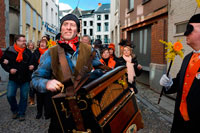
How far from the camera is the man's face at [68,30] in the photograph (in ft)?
7.22

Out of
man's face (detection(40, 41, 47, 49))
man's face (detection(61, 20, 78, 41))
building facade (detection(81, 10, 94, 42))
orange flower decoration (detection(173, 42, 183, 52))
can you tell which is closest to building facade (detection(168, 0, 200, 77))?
orange flower decoration (detection(173, 42, 183, 52))

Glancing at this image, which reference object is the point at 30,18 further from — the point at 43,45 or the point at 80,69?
the point at 80,69

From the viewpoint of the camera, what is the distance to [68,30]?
2.21m

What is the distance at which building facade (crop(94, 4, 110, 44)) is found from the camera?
59.6m

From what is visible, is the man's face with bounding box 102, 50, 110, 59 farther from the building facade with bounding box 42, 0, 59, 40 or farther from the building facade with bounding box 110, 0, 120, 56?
the building facade with bounding box 42, 0, 59, 40

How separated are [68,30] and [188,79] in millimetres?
1440

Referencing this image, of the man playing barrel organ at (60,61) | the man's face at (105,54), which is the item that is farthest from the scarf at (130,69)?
the man playing barrel organ at (60,61)

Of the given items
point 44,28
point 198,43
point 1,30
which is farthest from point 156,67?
point 44,28

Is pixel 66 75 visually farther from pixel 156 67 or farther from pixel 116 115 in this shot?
pixel 156 67

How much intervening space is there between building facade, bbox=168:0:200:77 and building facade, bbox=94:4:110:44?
2041 inches

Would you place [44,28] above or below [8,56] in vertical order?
above

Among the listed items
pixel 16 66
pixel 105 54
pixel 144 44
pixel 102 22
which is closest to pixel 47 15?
pixel 144 44

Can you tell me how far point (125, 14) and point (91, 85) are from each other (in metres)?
13.2

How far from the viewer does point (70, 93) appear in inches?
62.6
